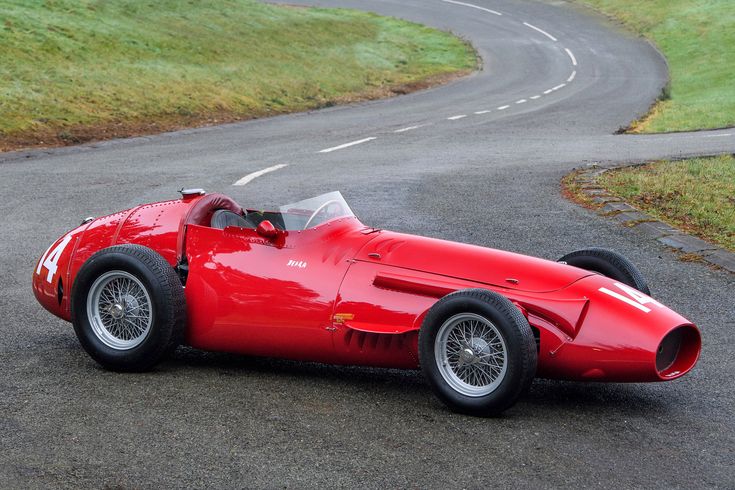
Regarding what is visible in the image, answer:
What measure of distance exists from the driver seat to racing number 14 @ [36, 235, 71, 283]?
40.9 inches

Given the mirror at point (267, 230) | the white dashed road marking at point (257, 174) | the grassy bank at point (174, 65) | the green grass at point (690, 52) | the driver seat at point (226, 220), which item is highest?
the mirror at point (267, 230)

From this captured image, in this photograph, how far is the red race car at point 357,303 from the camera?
5.93m

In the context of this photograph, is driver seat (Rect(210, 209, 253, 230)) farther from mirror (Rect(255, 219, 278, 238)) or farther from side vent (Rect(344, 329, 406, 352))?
side vent (Rect(344, 329, 406, 352))

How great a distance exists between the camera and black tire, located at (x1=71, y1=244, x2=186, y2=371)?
6543mm

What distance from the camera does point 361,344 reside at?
20.8 ft

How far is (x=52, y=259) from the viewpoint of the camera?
7.32m

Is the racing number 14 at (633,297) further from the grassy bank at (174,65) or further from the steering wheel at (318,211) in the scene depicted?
the grassy bank at (174,65)

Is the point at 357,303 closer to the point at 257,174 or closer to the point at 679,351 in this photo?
the point at 679,351

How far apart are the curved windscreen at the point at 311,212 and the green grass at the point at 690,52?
60.1 ft

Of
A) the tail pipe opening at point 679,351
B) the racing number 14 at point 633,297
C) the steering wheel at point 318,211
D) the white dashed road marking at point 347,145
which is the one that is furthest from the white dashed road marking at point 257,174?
the tail pipe opening at point 679,351

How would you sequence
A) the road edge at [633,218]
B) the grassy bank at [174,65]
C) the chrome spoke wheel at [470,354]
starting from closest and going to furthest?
the chrome spoke wheel at [470,354] → the road edge at [633,218] → the grassy bank at [174,65]

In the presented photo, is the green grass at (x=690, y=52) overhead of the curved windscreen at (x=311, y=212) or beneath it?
beneath

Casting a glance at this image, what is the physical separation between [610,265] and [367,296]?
5.91ft

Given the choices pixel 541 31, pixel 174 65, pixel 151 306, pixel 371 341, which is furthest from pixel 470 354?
pixel 541 31
